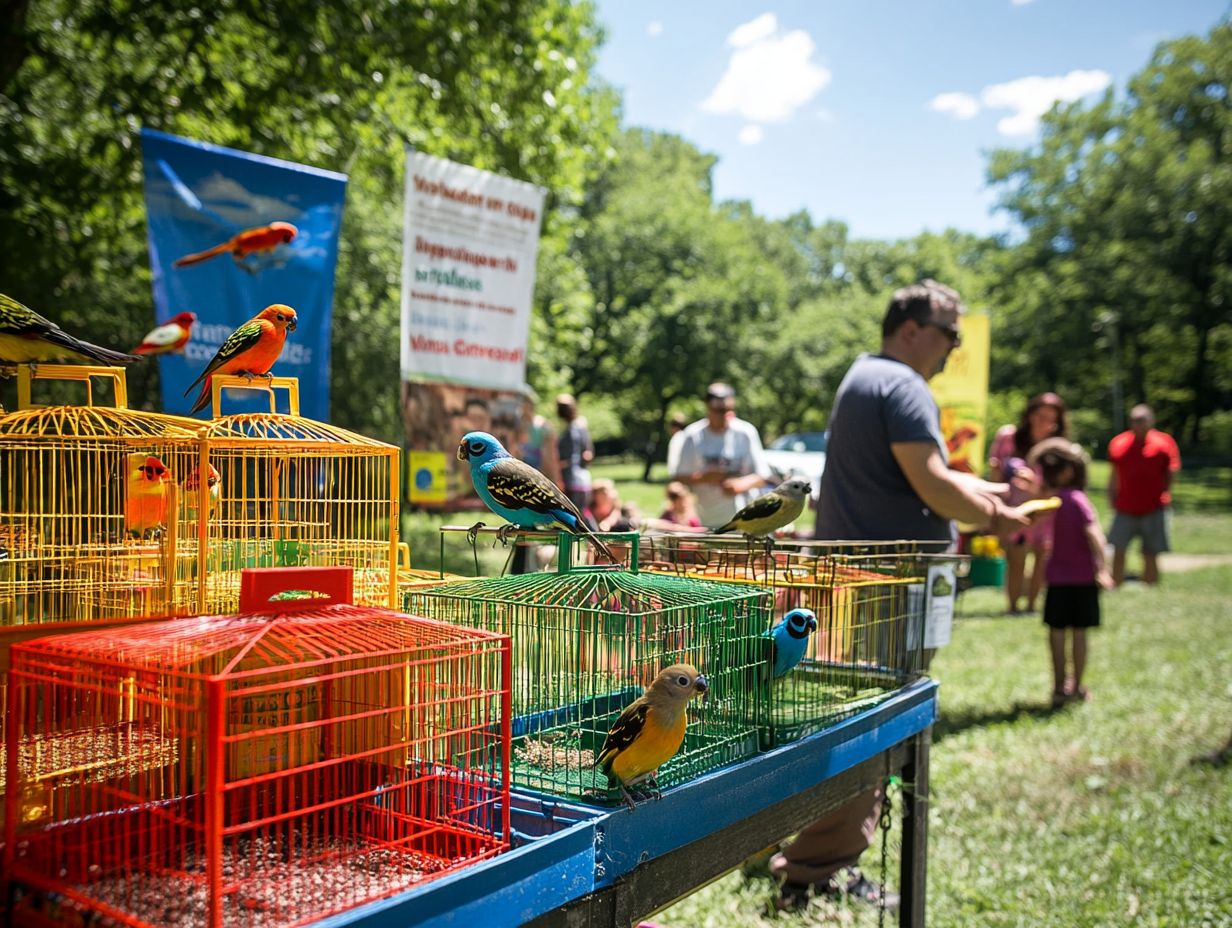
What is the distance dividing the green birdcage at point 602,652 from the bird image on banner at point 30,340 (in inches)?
34.3

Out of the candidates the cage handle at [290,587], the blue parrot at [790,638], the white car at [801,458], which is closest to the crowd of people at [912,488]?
the blue parrot at [790,638]

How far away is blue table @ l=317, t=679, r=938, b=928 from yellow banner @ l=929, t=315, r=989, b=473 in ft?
24.8

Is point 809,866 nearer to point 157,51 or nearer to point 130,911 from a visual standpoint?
point 130,911

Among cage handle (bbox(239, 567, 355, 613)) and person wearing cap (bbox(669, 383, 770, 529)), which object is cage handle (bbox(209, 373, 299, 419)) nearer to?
cage handle (bbox(239, 567, 355, 613))

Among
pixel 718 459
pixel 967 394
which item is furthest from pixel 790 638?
pixel 967 394

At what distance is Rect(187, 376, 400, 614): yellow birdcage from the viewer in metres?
2.11

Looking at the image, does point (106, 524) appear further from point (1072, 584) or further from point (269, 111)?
point (269, 111)

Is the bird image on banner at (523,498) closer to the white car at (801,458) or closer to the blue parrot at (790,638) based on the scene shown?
the blue parrot at (790,638)

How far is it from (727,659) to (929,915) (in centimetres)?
245

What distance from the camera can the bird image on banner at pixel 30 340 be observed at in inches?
75.4

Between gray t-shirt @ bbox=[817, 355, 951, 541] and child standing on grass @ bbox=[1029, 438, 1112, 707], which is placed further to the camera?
child standing on grass @ bbox=[1029, 438, 1112, 707]

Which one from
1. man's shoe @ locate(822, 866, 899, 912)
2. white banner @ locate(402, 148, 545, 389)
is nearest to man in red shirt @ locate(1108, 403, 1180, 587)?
white banner @ locate(402, 148, 545, 389)

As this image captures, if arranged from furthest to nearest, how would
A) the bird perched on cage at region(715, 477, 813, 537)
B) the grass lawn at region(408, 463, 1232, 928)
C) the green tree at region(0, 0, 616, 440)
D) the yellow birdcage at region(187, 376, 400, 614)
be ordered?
1. the green tree at region(0, 0, 616, 440)
2. the grass lawn at region(408, 463, 1232, 928)
3. the bird perched on cage at region(715, 477, 813, 537)
4. the yellow birdcage at region(187, 376, 400, 614)

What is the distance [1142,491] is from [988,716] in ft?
20.2
